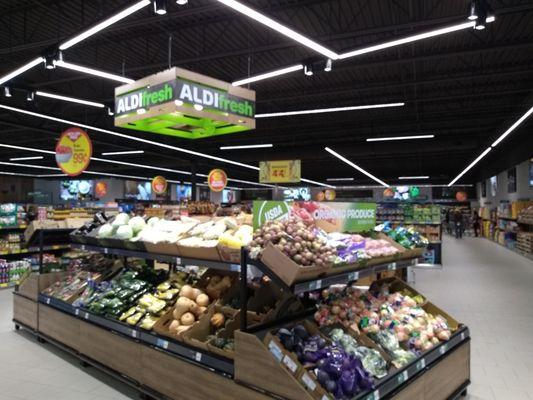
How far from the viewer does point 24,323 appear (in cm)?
558

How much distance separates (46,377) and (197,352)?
2054 mm

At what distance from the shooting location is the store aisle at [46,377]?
3803 millimetres

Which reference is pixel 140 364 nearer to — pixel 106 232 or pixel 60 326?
pixel 106 232

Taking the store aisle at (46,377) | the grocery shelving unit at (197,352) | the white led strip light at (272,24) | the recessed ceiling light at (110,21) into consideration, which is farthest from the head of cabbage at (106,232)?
the white led strip light at (272,24)

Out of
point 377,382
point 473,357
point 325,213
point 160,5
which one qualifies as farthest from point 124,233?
point 473,357

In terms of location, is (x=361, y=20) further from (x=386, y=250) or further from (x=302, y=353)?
(x=302, y=353)

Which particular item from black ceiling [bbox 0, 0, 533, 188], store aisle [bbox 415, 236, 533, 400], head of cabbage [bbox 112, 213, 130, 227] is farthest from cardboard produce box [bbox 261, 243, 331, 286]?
black ceiling [bbox 0, 0, 533, 188]

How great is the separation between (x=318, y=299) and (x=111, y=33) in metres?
6.91

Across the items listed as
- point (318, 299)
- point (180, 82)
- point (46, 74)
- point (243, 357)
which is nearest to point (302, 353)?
point (243, 357)

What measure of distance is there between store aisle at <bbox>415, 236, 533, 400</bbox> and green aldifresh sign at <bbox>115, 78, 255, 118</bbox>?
385 cm

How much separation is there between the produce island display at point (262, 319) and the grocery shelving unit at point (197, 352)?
0.01m

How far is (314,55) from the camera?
28.7ft

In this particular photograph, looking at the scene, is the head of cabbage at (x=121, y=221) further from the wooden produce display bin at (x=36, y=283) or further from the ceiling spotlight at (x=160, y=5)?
the ceiling spotlight at (x=160, y=5)

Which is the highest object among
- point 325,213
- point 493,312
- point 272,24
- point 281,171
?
point 272,24
